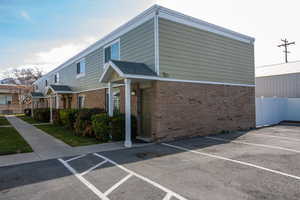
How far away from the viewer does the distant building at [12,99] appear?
3866cm

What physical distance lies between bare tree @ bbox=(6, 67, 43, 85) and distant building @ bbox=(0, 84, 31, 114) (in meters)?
8.71

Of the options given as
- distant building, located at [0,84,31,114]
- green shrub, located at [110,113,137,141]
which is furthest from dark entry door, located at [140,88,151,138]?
distant building, located at [0,84,31,114]

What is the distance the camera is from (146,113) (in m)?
10.0

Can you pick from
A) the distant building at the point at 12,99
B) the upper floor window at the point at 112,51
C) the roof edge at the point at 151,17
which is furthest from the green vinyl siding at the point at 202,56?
the distant building at the point at 12,99

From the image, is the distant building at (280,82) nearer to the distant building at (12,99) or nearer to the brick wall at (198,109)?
the brick wall at (198,109)

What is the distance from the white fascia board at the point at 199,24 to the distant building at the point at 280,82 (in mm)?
9454

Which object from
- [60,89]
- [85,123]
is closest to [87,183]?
[85,123]

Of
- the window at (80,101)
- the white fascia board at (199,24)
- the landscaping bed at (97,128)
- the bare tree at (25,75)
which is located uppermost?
the bare tree at (25,75)

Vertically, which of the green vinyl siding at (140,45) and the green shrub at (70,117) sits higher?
the green vinyl siding at (140,45)

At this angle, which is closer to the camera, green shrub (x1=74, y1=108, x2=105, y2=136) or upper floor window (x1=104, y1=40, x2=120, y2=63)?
green shrub (x1=74, y1=108, x2=105, y2=136)

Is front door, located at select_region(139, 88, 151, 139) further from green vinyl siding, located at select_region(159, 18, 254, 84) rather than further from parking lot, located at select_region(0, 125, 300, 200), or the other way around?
parking lot, located at select_region(0, 125, 300, 200)

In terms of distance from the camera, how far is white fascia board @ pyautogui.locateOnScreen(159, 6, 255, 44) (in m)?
9.54

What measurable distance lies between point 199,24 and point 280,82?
1467 centimetres

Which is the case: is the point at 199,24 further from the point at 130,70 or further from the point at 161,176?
the point at 161,176
